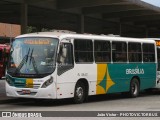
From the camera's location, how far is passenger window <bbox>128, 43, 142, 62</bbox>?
22547mm

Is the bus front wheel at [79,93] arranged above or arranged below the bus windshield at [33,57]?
below

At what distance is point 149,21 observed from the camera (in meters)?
43.7

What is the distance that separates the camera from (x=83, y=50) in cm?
1927

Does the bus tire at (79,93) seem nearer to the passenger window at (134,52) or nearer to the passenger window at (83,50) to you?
the passenger window at (83,50)

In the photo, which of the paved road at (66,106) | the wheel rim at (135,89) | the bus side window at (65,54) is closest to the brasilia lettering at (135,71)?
the wheel rim at (135,89)

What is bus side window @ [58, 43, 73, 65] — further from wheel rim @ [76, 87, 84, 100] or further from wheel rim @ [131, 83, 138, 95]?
wheel rim @ [131, 83, 138, 95]

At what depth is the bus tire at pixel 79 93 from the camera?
1870 centimetres

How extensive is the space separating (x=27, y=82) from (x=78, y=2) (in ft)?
50.7

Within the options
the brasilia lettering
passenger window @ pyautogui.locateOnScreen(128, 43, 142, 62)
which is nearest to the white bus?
the brasilia lettering

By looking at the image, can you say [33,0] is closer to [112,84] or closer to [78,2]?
[78,2]

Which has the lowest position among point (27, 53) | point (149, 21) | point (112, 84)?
point (112, 84)

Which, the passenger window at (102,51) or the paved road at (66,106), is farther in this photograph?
the passenger window at (102,51)

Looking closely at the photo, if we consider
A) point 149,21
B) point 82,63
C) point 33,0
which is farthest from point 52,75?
point 149,21

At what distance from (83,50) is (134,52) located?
4351 millimetres
